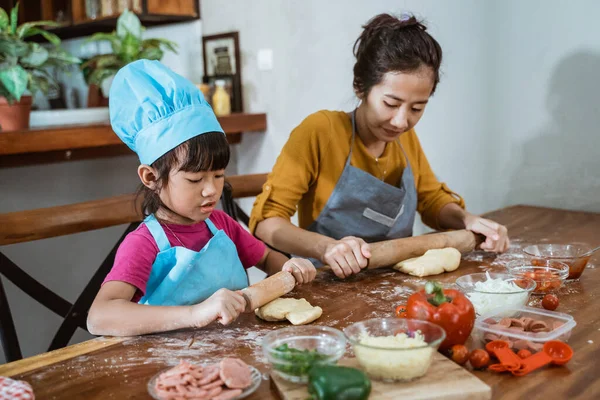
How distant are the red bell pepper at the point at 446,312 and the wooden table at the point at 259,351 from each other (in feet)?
0.26

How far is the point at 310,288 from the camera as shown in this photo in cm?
147

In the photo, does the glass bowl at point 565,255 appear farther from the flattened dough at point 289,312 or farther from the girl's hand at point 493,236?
the flattened dough at point 289,312

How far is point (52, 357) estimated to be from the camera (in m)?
1.09

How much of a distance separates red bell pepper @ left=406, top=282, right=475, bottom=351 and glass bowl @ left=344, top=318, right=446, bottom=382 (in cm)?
5

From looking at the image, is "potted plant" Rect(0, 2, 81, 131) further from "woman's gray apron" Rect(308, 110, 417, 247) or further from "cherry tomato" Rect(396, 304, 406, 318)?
"cherry tomato" Rect(396, 304, 406, 318)

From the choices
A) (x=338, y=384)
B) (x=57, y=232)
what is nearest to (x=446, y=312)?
(x=338, y=384)

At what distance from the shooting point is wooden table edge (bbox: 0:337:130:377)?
1047 mm

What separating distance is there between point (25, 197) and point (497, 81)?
7.58ft

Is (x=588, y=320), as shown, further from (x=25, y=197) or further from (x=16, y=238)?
(x=25, y=197)

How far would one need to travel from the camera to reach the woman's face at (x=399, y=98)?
1.74 metres

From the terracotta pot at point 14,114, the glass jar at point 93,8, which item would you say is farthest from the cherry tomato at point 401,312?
the glass jar at point 93,8

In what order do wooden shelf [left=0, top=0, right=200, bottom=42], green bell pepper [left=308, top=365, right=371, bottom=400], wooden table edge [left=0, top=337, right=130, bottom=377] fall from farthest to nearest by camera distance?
1. wooden shelf [left=0, top=0, right=200, bottom=42]
2. wooden table edge [left=0, top=337, right=130, bottom=377]
3. green bell pepper [left=308, top=365, right=371, bottom=400]

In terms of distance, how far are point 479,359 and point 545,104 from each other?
1.81 metres

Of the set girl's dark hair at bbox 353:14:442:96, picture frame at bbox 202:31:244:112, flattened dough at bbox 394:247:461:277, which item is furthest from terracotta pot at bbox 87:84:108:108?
flattened dough at bbox 394:247:461:277
